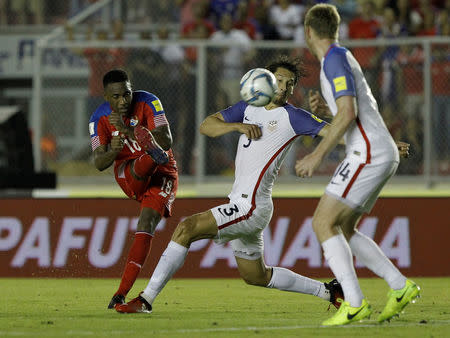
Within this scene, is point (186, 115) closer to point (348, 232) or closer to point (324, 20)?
point (348, 232)

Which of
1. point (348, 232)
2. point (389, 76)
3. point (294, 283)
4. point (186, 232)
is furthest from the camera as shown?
point (389, 76)

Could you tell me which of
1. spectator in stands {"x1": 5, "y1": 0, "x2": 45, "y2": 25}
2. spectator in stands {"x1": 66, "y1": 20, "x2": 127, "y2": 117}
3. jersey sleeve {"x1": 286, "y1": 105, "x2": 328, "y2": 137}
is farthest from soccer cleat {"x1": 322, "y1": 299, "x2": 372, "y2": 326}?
spectator in stands {"x1": 5, "y1": 0, "x2": 45, "y2": 25}

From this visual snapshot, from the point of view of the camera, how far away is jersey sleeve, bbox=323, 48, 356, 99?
6.69m

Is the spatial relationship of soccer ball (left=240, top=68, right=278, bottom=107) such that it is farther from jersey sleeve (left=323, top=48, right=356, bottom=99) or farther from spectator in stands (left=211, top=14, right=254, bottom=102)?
spectator in stands (left=211, top=14, right=254, bottom=102)

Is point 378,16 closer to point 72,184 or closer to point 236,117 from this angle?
point 72,184

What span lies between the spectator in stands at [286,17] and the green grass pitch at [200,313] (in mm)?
4840

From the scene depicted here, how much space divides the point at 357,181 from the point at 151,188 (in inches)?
97.1

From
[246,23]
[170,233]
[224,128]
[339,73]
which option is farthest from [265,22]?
[339,73]

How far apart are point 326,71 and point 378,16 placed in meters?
8.35

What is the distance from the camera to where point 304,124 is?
25.5 feet

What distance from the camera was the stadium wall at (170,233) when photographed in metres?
11.9

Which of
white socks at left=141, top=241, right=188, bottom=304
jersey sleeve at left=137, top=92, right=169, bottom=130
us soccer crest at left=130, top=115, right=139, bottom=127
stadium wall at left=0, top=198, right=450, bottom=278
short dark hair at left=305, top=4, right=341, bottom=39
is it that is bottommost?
stadium wall at left=0, top=198, right=450, bottom=278

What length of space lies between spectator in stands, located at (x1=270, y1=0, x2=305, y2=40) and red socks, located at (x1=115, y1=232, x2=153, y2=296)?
6876mm

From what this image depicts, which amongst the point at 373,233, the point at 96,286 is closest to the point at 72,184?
the point at 96,286
